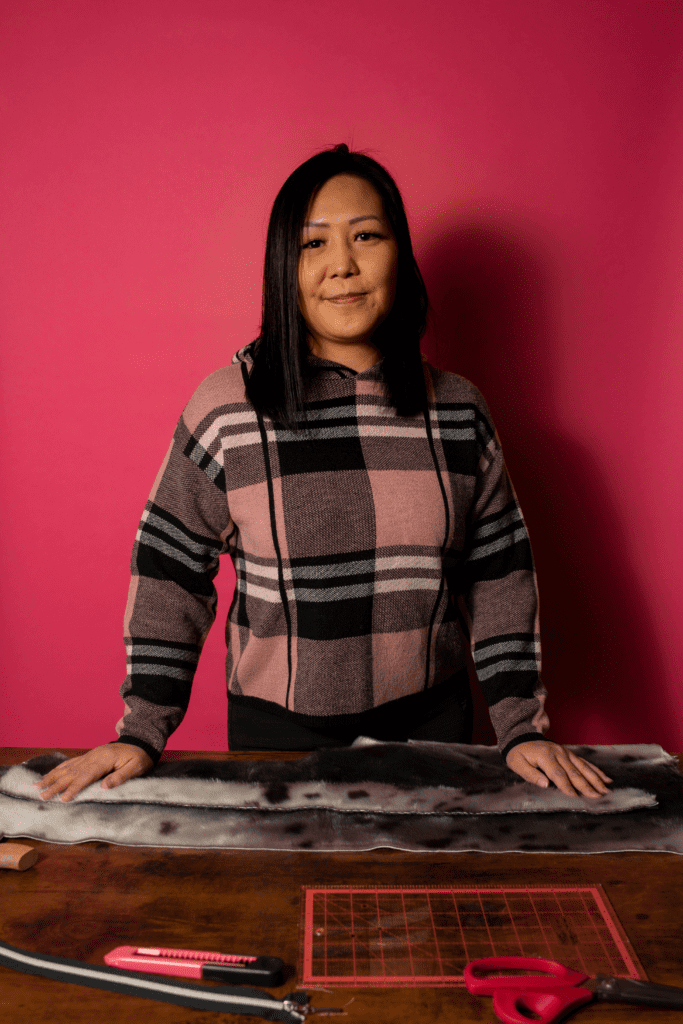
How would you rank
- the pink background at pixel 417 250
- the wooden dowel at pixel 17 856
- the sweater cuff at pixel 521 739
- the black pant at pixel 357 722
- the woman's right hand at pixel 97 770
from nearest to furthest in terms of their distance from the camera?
the wooden dowel at pixel 17 856, the woman's right hand at pixel 97 770, the sweater cuff at pixel 521 739, the black pant at pixel 357 722, the pink background at pixel 417 250

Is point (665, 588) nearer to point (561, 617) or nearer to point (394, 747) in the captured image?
point (561, 617)

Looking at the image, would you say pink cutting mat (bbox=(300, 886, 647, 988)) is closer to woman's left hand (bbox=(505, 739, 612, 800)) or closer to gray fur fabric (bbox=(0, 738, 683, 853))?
gray fur fabric (bbox=(0, 738, 683, 853))

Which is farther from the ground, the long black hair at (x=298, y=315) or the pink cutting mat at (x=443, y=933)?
the long black hair at (x=298, y=315)

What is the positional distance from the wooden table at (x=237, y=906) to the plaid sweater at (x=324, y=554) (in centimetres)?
30

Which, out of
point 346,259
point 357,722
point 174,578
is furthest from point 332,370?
point 357,722

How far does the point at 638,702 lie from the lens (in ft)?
5.40

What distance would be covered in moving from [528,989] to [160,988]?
28 centimetres

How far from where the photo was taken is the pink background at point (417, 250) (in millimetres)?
1447

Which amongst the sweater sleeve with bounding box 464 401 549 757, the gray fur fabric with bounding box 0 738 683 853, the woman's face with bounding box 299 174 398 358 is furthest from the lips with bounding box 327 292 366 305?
the gray fur fabric with bounding box 0 738 683 853

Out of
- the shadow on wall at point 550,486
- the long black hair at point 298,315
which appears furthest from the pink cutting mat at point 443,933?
the shadow on wall at point 550,486

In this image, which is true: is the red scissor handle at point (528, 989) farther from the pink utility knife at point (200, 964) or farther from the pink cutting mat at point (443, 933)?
the pink utility knife at point (200, 964)

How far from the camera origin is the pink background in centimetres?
145

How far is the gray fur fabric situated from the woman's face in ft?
1.97

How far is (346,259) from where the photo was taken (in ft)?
3.40
